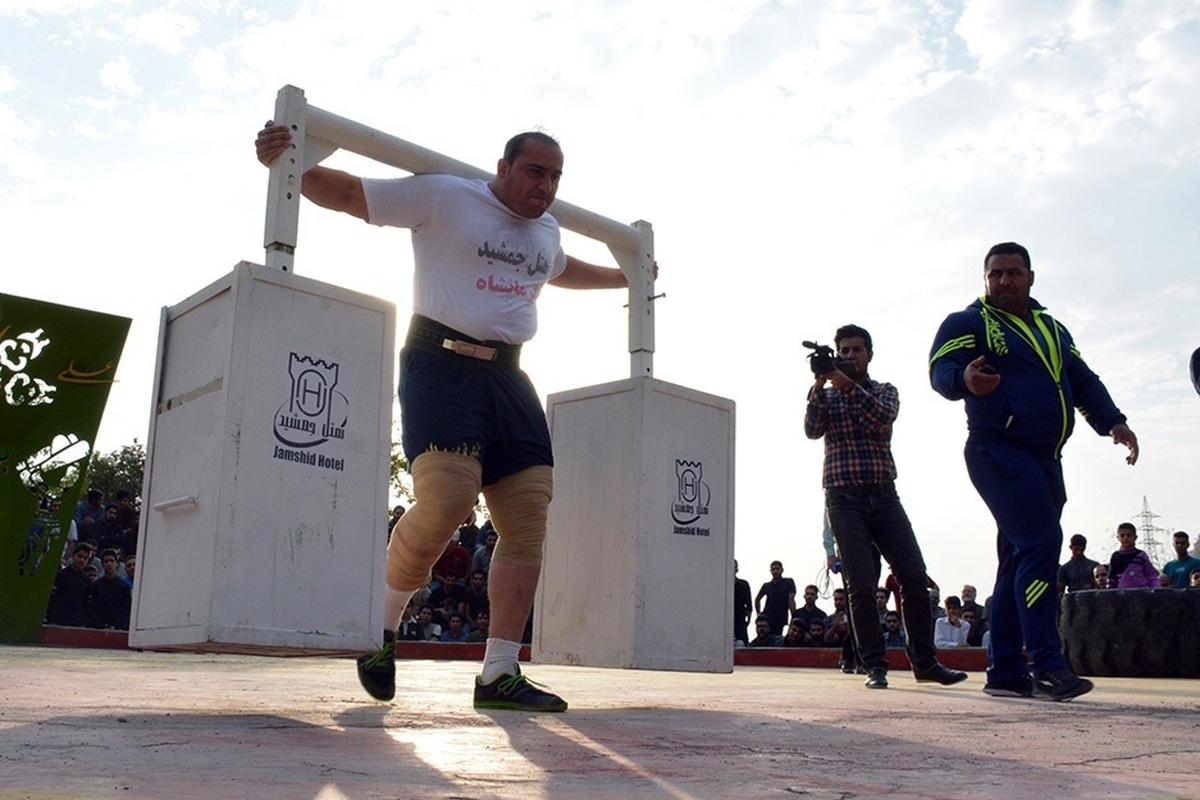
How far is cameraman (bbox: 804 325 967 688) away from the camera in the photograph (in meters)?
5.91

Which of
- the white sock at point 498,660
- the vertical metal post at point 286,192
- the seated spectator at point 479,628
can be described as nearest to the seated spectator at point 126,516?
the seated spectator at point 479,628

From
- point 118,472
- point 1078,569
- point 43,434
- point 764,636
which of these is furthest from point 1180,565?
point 118,472

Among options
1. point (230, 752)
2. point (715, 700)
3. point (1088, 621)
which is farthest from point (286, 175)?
point (1088, 621)

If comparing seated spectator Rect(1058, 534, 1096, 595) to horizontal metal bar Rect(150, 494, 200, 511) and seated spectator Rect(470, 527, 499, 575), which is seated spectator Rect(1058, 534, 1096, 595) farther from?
horizontal metal bar Rect(150, 494, 200, 511)

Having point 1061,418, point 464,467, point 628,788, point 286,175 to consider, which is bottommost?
Answer: point 628,788

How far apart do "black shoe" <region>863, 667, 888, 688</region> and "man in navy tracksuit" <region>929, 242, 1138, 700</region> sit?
0.70 metres

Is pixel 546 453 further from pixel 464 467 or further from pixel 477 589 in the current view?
pixel 477 589

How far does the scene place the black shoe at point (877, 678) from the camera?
219 inches

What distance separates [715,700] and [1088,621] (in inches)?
181

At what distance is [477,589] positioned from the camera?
47.5 feet

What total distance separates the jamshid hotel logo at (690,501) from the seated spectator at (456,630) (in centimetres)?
942

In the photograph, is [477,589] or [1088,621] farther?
[477,589]

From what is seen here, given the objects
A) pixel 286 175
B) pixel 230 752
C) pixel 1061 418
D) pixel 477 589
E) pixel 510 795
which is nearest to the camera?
pixel 510 795

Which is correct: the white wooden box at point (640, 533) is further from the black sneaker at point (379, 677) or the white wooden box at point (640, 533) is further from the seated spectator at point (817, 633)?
the seated spectator at point (817, 633)
